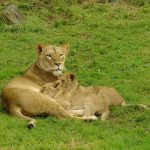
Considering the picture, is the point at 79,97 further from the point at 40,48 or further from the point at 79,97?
the point at 40,48

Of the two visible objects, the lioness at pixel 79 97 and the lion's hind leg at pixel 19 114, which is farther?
the lioness at pixel 79 97

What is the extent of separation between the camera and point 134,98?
984 centimetres

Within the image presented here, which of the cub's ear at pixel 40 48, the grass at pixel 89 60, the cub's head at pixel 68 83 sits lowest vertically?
the grass at pixel 89 60

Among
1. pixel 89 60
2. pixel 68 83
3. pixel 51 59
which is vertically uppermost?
pixel 51 59

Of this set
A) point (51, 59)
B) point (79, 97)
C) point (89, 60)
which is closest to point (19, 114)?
point (79, 97)

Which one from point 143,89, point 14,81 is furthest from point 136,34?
point 14,81

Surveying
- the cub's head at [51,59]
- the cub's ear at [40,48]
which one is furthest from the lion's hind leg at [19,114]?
the cub's ear at [40,48]

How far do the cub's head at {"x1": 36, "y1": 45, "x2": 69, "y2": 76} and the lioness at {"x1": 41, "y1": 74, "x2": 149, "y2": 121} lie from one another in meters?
0.33

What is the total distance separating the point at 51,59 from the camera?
9539 mm

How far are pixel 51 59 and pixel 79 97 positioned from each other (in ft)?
3.12

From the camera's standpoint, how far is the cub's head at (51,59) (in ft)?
31.2

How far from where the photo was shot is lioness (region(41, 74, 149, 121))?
28.8ft

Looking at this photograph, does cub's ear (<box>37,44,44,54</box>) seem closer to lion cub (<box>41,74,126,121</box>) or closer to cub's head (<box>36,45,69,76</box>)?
cub's head (<box>36,45,69,76</box>)

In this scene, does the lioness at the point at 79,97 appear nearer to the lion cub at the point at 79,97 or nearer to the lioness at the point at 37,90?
the lion cub at the point at 79,97
